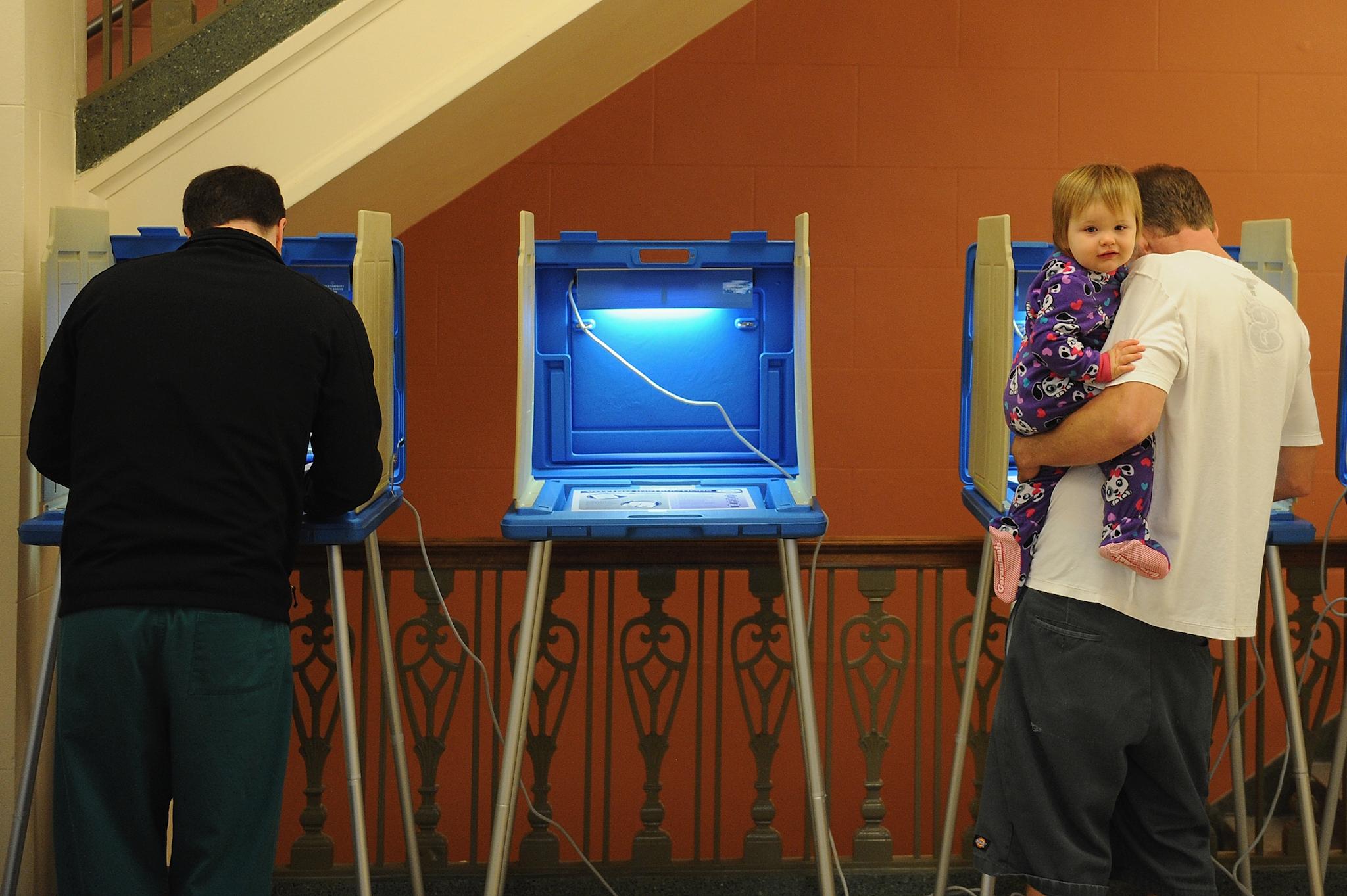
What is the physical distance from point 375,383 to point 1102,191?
4.06 ft

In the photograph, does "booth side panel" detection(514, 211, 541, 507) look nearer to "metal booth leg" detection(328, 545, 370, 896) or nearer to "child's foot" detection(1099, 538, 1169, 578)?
"metal booth leg" detection(328, 545, 370, 896)

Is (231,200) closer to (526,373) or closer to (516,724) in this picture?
(526,373)

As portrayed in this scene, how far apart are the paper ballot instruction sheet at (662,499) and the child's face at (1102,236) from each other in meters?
0.64

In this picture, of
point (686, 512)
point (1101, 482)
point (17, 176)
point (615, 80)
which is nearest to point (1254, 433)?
point (1101, 482)

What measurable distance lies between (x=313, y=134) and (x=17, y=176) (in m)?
0.63

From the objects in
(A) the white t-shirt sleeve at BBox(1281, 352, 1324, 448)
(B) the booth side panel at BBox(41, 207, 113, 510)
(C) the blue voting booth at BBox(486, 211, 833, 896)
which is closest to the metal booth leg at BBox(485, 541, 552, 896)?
(C) the blue voting booth at BBox(486, 211, 833, 896)

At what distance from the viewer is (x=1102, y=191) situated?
1678 mm

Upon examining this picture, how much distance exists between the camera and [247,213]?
1855mm

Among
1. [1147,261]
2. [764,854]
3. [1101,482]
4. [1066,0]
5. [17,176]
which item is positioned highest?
[1066,0]

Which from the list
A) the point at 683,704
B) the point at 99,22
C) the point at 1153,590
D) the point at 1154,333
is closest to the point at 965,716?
the point at 1153,590

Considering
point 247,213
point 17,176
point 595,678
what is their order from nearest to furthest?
point 247,213
point 17,176
point 595,678

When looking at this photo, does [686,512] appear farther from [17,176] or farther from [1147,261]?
[17,176]

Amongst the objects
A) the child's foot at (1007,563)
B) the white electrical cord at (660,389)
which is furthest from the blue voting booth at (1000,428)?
the white electrical cord at (660,389)

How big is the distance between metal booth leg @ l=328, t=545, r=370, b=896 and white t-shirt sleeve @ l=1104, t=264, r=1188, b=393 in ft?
4.08
